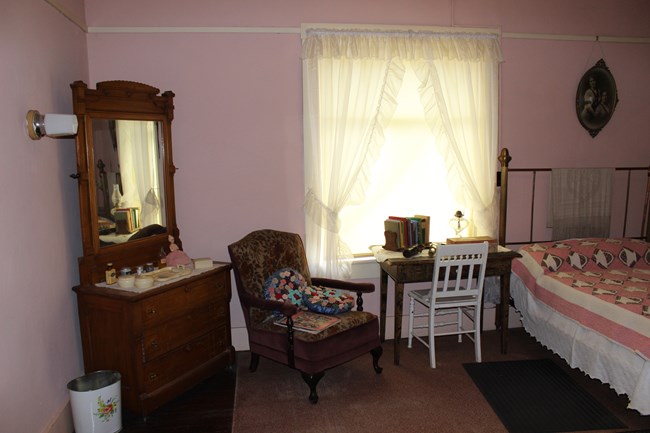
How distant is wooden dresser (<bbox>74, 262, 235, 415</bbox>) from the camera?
9.71 feet

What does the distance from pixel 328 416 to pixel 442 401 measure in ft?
2.54

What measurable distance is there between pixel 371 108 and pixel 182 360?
2.41 m

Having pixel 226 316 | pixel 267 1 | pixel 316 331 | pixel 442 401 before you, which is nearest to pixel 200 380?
pixel 226 316

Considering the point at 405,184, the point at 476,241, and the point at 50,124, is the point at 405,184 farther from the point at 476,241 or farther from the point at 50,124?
the point at 50,124

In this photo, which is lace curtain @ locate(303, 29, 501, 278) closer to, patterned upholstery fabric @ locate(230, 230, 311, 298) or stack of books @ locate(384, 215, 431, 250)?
patterned upholstery fabric @ locate(230, 230, 311, 298)

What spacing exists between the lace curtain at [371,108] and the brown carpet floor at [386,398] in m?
0.89

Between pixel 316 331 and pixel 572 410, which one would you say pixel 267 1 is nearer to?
pixel 316 331

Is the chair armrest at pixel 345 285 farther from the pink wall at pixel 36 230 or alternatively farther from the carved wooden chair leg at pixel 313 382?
the pink wall at pixel 36 230

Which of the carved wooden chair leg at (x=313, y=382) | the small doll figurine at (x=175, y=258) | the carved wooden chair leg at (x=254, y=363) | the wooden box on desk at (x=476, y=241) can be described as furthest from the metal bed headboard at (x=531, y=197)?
the small doll figurine at (x=175, y=258)

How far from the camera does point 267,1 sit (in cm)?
386

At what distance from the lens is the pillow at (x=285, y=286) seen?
353cm

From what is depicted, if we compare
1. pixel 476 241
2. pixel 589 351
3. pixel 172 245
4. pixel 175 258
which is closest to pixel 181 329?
pixel 175 258

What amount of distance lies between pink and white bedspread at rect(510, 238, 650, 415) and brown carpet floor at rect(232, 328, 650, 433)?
0.93ft

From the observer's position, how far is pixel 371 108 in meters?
3.99
